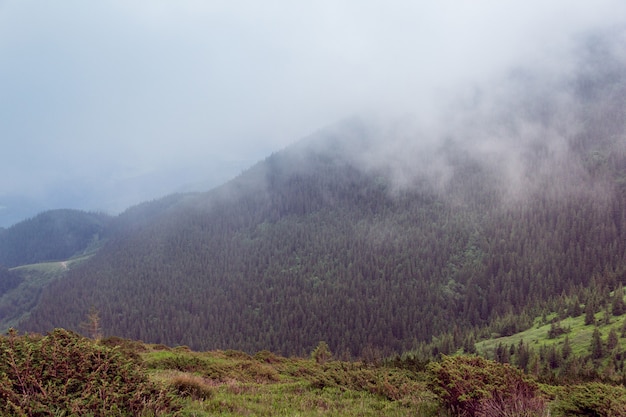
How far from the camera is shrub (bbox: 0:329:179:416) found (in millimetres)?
6867

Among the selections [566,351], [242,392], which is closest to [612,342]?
[566,351]

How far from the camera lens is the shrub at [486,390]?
8.54m

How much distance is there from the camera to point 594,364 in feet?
175

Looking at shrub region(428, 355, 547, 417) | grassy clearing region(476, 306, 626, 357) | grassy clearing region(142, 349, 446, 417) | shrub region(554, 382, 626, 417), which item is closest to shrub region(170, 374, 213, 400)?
grassy clearing region(142, 349, 446, 417)

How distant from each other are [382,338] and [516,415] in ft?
499

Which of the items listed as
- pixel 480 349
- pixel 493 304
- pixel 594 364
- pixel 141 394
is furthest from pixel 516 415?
pixel 493 304

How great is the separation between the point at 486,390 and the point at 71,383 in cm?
995

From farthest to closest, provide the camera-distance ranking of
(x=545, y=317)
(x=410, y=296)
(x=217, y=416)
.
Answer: (x=410, y=296), (x=545, y=317), (x=217, y=416)

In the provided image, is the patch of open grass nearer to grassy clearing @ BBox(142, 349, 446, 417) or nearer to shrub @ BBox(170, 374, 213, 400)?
grassy clearing @ BBox(142, 349, 446, 417)

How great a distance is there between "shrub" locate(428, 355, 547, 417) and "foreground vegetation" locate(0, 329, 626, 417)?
0.03 metres

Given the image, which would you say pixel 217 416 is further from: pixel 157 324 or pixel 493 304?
pixel 157 324

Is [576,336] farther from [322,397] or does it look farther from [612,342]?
[322,397]

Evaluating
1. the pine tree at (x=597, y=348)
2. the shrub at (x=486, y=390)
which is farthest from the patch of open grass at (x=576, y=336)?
the shrub at (x=486, y=390)

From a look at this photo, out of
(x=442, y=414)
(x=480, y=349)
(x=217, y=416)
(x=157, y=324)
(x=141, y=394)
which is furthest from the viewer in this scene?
(x=157, y=324)
